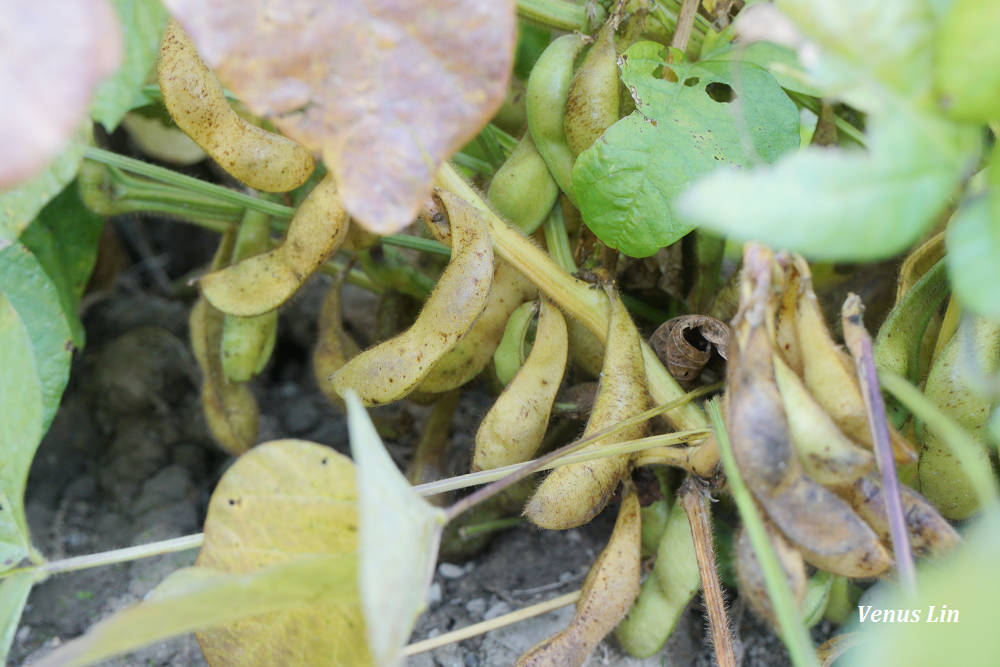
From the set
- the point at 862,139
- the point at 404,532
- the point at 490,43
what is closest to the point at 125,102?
the point at 490,43

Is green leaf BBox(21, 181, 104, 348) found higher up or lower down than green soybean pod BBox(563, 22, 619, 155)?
lower down

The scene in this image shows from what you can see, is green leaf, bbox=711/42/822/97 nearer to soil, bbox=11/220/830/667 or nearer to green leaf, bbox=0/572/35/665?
soil, bbox=11/220/830/667

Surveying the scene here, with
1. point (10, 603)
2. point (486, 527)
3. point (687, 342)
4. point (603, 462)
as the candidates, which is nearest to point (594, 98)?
point (687, 342)

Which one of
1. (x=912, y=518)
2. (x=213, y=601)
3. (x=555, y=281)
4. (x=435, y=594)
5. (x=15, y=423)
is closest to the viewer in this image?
(x=213, y=601)

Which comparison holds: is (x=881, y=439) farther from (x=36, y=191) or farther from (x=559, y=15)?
(x=36, y=191)

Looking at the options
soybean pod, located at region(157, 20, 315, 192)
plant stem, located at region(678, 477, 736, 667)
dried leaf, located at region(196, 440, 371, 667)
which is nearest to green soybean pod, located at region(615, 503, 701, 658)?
plant stem, located at region(678, 477, 736, 667)

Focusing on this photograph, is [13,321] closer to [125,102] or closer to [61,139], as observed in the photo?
[125,102]

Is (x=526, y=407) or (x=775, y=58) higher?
(x=775, y=58)

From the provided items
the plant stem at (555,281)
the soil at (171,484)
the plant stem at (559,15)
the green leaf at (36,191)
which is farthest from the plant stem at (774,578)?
the green leaf at (36,191)
